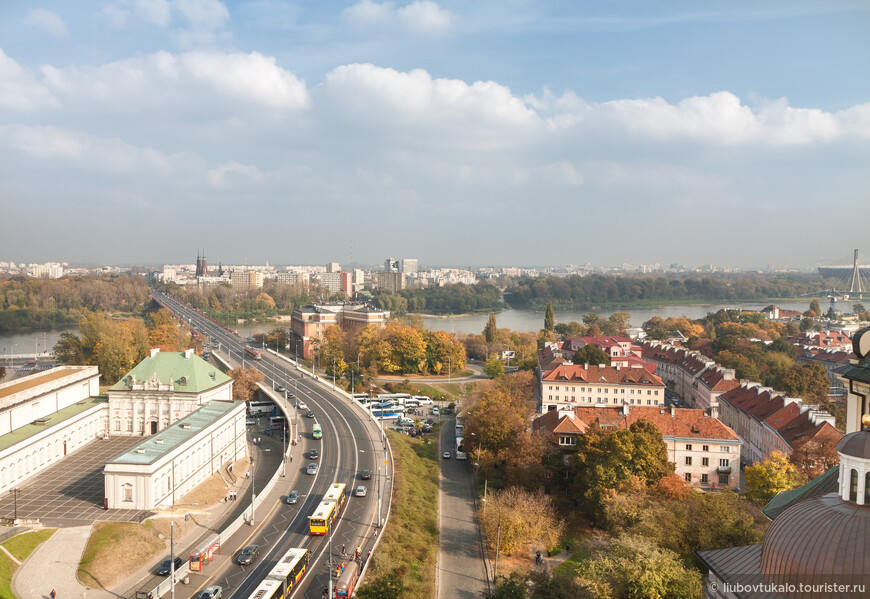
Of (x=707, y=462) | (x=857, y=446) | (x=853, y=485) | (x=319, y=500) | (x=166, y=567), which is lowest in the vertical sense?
(x=166, y=567)

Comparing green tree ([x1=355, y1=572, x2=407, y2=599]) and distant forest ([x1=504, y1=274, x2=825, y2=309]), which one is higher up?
distant forest ([x1=504, y1=274, x2=825, y2=309])

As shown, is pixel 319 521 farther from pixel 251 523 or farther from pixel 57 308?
pixel 57 308

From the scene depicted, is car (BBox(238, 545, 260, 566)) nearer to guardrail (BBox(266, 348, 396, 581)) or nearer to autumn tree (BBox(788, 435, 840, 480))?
guardrail (BBox(266, 348, 396, 581))

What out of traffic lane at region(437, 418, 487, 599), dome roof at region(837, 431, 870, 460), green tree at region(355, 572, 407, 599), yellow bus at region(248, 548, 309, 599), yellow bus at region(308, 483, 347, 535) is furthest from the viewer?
yellow bus at region(308, 483, 347, 535)

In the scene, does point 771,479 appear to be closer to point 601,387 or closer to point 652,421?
point 652,421

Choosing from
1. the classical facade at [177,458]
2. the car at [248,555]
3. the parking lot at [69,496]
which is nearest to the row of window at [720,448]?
the car at [248,555]

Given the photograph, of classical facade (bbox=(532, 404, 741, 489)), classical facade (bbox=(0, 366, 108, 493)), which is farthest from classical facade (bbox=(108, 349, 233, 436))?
classical facade (bbox=(532, 404, 741, 489))

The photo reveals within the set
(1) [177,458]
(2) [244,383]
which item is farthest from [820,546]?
(2) [244,383]
